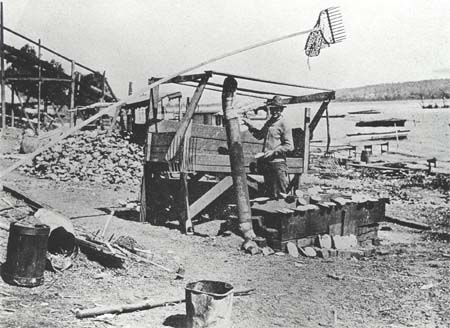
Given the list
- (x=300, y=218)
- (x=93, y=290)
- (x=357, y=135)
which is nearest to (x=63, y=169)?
(x=300, y=218)

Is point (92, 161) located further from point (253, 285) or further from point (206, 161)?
point (253, 285)

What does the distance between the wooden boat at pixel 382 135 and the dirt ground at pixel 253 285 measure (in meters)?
15.3

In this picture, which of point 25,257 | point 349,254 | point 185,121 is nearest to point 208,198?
point 185,121

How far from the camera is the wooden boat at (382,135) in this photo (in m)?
23.9

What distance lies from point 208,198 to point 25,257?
3.90m

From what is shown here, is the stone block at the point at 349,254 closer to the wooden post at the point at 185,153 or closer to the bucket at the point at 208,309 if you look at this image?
the wooden post at the point at 185,153

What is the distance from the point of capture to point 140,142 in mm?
17438

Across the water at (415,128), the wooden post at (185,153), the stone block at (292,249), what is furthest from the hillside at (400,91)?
the stone block at (292,249)

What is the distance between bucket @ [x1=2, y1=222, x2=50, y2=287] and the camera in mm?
4848

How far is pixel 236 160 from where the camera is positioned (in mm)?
7516

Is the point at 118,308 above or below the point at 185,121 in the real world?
below

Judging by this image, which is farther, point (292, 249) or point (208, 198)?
point (208, 198)

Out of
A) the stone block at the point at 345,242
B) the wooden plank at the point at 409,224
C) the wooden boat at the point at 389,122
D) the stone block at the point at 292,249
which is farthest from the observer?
the wooden boat at the point at 389,122

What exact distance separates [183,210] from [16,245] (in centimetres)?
360
